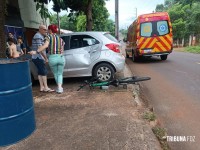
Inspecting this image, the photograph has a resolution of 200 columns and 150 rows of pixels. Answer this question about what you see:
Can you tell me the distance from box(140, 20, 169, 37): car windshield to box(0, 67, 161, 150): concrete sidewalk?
808cm

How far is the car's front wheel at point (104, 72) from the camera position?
6.93 metres

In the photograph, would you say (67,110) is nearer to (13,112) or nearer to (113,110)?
(113,110)

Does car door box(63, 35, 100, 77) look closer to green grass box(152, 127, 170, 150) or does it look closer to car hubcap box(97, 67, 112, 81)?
car hubcap box(97, 67, 112, 81)

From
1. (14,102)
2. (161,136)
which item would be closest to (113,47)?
(161,136)

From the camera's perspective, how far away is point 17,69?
3.29m

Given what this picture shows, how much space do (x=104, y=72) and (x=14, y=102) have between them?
12.8 ft

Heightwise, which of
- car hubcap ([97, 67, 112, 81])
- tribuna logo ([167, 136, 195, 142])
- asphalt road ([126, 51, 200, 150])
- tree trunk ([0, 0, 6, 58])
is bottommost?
tribuna logo ([167, 136, 195, 142])

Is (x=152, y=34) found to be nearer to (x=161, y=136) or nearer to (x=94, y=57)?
(x=94, y=57)

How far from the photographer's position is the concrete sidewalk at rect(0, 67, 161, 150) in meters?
3.22

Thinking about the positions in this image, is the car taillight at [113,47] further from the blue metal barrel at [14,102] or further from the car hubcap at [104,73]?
the blue metal barrel at [14,102]

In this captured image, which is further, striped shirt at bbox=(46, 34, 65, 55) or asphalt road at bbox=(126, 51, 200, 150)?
striped shirt at bbox=(46, 34, 65, 55)

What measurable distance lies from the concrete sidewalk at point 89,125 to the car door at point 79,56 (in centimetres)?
143


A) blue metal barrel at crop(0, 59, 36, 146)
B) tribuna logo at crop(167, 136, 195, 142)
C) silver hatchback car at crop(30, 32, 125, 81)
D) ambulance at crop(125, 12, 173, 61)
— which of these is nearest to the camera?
blue metal barrel at crop(0, 59, 36, 146)

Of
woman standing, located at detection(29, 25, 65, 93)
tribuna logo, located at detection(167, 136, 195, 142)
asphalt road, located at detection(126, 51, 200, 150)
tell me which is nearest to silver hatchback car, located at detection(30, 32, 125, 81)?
woman standing, located at detection(29, 25, 65, 93)
